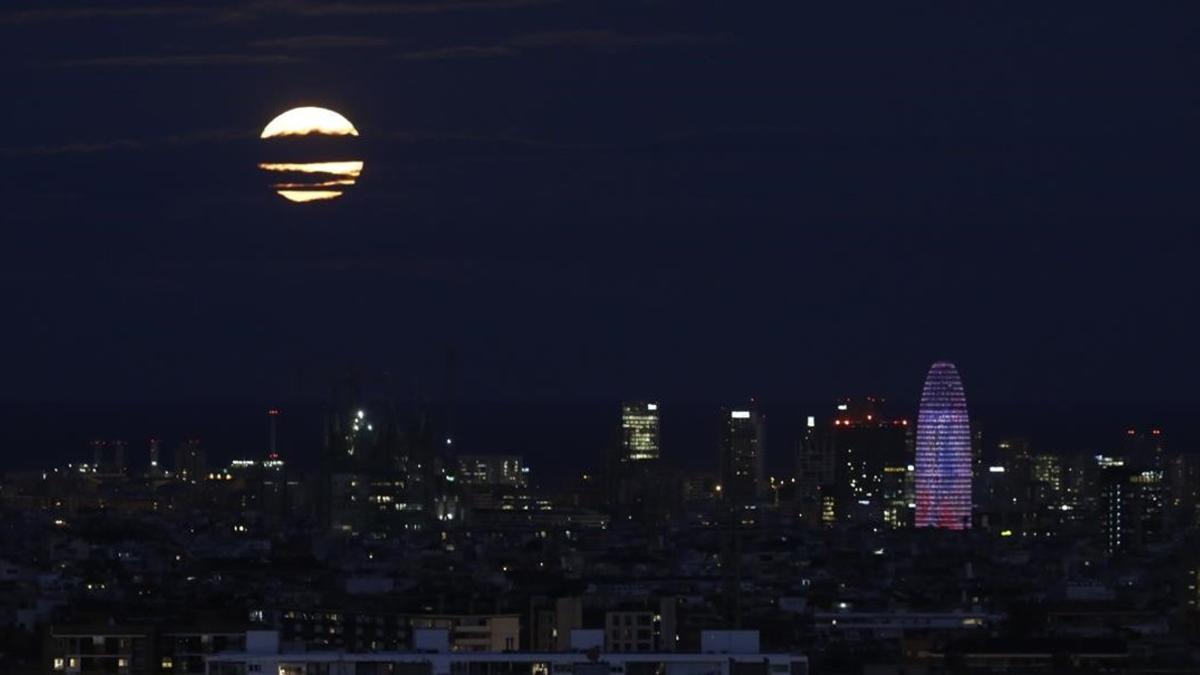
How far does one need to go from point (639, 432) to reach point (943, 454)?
8.69 m

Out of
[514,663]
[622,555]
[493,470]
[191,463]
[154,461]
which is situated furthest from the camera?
[154,461]

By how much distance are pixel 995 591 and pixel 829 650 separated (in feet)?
59.3

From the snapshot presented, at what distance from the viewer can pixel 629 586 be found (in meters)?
59.4

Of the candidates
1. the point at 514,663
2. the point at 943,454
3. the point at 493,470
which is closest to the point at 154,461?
the point at 493,470

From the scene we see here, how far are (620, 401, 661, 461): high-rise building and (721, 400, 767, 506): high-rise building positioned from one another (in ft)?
6.81

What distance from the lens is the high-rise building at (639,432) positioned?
111 m

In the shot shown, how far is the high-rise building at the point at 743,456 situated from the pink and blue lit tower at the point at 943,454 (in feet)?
14.7

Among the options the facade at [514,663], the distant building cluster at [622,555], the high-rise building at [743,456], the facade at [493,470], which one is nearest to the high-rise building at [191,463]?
the distant building cluster at [622,555]

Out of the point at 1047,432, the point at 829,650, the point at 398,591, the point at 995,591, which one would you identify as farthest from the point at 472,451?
the point at 829,650

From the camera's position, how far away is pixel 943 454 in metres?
113

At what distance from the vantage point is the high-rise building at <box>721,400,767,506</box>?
359 ft

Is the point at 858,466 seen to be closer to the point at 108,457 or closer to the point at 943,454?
the point at 943,454

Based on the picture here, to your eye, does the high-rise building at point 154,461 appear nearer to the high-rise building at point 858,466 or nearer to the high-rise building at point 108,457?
the high-rise building at point 108,457

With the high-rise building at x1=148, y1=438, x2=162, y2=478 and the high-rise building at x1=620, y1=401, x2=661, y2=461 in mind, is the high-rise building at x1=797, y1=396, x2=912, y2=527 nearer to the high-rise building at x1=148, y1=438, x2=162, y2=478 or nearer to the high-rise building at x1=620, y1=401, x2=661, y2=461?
the high-rise building at x1=620, y1=401, x2=661, y2=461
